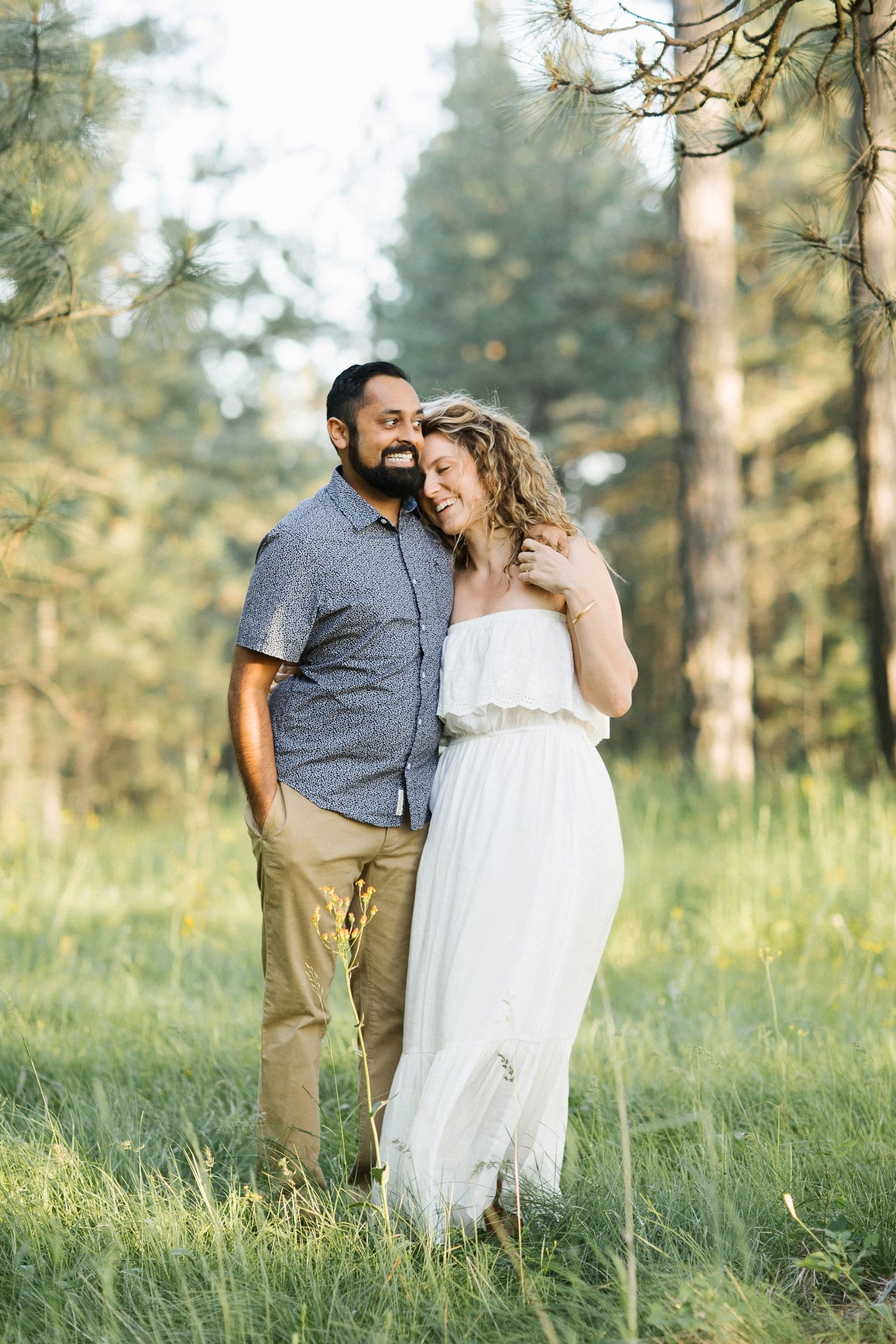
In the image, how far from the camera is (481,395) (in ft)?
53.1

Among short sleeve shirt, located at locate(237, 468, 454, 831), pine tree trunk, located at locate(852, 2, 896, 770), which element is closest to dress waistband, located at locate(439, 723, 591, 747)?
Result: short sleeve shirt, located at locate(237, 468, 454, 831)

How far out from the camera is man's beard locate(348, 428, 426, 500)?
2891 millimetres

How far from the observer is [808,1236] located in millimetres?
2352

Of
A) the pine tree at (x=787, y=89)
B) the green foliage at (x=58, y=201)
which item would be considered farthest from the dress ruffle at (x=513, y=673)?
the green foliage at (x=58, y=201)

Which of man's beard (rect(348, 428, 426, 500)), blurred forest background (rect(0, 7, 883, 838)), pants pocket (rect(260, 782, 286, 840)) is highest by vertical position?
blurred forest background (rect(0, 7, 883, 838))

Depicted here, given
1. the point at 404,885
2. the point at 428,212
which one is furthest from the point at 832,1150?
the point at 428,212

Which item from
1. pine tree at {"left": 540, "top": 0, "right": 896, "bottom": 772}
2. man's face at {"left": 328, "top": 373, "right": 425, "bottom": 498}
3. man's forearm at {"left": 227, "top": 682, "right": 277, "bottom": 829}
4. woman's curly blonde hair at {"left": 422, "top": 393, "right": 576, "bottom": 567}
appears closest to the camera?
pine tree at {"left": 540, "top": 0, "right": 896, "bottom": 772}

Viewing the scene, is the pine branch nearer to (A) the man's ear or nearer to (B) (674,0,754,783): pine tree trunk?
(A) the man's ear

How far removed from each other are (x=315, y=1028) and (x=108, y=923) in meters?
3.27

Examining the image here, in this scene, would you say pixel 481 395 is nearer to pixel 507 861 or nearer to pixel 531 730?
pixel 531 730

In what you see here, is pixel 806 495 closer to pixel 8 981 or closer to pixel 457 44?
pixel 457 44

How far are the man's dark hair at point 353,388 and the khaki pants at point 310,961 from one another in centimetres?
104

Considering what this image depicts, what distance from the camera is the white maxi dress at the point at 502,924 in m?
2.54

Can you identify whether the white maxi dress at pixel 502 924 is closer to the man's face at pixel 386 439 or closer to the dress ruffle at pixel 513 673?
the dress ruffle at pixel 513 673
